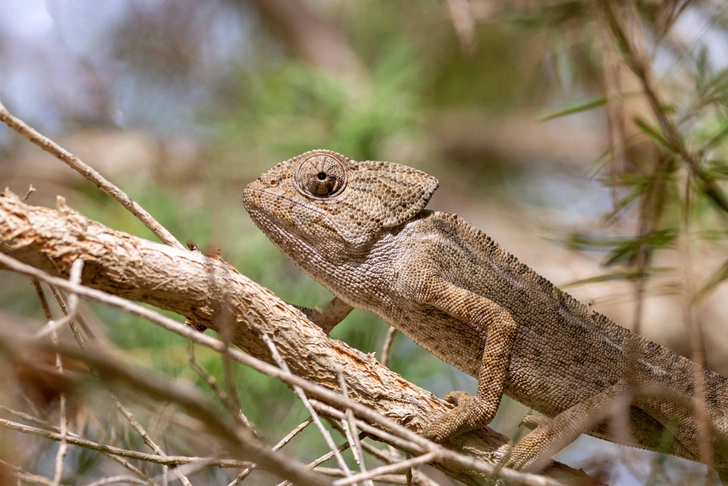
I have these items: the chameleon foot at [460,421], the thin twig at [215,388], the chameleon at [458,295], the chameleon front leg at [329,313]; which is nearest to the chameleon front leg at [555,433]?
the chameleon at [458,295]

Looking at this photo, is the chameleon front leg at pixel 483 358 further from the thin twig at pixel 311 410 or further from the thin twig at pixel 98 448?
the thin twig at pixel 98 448

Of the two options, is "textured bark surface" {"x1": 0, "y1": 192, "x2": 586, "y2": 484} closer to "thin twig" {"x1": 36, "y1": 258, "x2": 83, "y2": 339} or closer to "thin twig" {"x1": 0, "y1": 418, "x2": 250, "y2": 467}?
"thin twig" {"x1": 36, "y1": 258, "x2": 83, "y2": 339}

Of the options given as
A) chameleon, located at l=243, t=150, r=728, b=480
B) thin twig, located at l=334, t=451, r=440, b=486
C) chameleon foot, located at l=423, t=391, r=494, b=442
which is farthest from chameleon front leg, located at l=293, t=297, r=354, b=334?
thin twig, located at l=334, t=451, r=440, b=486

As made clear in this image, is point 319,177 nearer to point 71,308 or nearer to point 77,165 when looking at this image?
point 77,165

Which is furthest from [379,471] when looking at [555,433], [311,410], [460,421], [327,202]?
[327,202]

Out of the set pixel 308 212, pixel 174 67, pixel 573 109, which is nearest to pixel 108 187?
pixel 308 212
